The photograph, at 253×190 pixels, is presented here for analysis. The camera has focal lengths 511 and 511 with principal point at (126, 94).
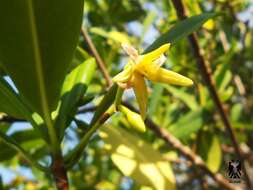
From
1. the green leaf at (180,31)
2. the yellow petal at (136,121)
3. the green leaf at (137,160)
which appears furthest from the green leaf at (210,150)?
the yellow petal at (136,121)

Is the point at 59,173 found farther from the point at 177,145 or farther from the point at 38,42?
the point at 177,145

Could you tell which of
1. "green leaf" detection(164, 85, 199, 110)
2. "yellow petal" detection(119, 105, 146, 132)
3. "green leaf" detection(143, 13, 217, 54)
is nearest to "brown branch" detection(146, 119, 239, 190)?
"green leaf" detection(164, 85, 199, 110)

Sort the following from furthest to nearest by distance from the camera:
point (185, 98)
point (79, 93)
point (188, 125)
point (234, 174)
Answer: point (185, 98), point (188, 125), point (234, 174), point (79, 93)

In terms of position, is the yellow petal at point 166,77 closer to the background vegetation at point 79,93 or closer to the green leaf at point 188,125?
the background vegetation at point 79,93

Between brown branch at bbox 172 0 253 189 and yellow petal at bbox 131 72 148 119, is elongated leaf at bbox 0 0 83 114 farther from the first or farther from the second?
brown branch at bbox 172 0 253 189

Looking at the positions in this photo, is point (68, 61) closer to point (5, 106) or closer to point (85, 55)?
point (5, 106)

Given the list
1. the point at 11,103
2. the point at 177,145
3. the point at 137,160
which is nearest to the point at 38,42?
the point at 11,103

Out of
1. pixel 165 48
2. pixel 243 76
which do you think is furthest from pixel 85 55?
pixel 243 76
